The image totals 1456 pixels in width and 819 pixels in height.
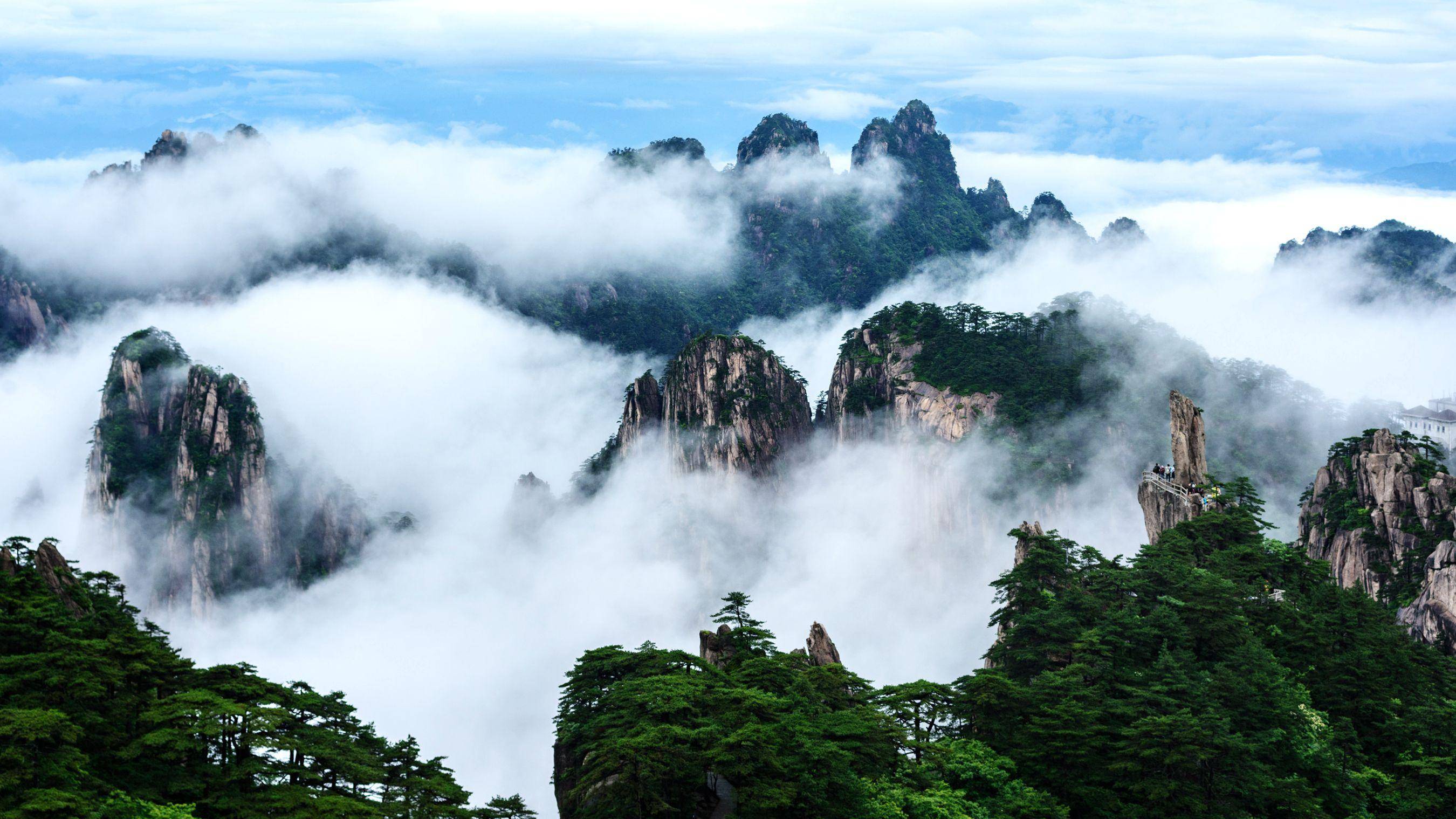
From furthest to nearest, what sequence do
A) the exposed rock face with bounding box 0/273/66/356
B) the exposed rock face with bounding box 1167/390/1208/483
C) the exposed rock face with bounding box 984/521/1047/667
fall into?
1. the exposed rock face with bounding box 0/273/66/356
2. the exposed rock face with bounding box 1167/390/1208/483
3. the exposed rock face with bounding box 984/521/1047/667

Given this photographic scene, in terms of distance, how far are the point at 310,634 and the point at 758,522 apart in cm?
4964

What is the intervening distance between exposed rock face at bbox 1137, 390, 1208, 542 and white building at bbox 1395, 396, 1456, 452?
185 feet

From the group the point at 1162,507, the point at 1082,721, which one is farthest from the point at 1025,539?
the point at 1082,721

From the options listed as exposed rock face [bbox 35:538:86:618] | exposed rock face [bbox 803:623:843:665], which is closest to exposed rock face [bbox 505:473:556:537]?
exposed rock face [bbox 803:623:843:665]

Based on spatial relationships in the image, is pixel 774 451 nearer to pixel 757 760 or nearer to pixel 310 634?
pixel 310 634

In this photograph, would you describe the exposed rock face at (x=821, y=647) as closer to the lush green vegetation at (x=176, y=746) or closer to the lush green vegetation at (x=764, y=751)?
the lush green vegetation at (x=764, y=751)

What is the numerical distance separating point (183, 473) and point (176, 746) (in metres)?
103

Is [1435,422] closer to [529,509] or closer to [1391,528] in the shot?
[1391,528]

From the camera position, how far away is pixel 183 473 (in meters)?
129

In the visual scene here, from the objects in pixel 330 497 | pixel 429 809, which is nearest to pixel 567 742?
pixel 429 809

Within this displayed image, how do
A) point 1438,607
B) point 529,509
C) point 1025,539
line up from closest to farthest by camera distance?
point 1438,607 < point 1025,539 < point 529,509

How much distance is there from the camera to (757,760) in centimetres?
3669

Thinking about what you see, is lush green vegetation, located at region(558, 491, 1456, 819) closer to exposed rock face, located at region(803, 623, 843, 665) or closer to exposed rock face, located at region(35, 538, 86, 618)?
exposed rock face, located at region(803, 623, 843, 665)

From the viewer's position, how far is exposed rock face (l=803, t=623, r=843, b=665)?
2307 inches
